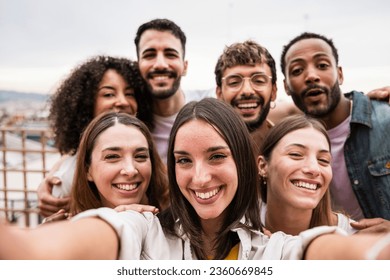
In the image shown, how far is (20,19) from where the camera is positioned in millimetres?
1432

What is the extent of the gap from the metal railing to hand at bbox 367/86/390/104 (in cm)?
207

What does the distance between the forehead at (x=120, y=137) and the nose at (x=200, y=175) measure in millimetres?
347

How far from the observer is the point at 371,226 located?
4.46 feet

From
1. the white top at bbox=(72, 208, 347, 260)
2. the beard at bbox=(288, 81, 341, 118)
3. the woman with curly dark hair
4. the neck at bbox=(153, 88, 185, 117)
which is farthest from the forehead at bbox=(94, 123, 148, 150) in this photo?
the beard at bbox=(288, 81, 341, 118)

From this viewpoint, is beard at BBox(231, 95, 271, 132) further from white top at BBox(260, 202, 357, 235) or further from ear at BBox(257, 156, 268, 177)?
white top at BBox(260, 202, 357, 235)

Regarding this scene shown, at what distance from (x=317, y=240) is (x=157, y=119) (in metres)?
1.31

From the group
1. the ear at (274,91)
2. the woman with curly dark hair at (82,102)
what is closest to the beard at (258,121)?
the ear at (274,91)

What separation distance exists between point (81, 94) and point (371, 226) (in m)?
1.44

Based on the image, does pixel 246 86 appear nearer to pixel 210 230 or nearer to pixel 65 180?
pixel 210 230

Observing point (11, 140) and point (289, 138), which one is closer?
point (289, 138)

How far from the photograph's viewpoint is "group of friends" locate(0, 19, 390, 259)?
2.92 ft

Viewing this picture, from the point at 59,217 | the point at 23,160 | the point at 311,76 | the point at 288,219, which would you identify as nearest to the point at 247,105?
the point at 311,76
